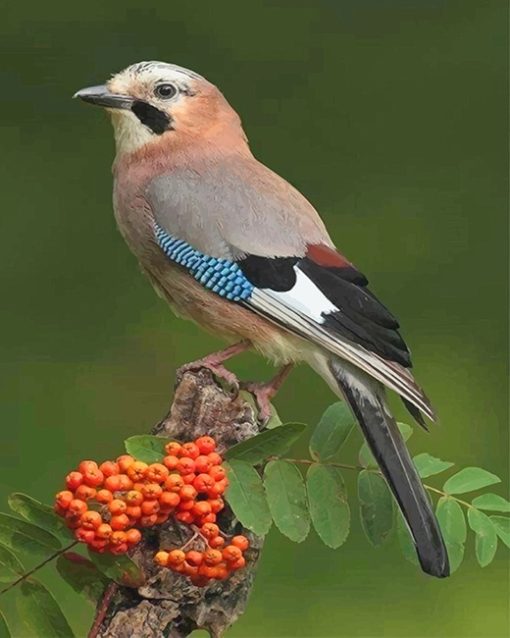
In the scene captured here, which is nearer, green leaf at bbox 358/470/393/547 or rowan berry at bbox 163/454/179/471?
rowan berry at bbox 163/454/179/471

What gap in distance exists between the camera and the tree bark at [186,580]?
6.83 ft

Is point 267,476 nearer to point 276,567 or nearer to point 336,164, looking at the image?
point 276,567

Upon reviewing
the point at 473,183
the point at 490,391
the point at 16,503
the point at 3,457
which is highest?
the point at 16,503

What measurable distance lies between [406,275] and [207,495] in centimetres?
292

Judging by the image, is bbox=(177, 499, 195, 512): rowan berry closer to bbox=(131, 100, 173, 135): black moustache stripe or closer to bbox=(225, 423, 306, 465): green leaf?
bbox=(225, 423, 306, 465): green leaf

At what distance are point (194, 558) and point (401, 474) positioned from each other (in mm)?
341

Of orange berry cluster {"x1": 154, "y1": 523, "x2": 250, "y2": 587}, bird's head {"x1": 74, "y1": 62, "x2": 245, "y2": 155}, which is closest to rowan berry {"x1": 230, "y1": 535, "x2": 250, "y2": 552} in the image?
orange berry cluster {"x1": 154, "y1": 523, "x2": 250, "y2": 587}

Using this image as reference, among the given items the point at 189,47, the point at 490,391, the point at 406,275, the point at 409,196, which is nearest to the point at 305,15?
the point at 189,47

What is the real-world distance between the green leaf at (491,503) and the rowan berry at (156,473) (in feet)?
1.48

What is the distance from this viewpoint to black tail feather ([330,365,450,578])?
216cm

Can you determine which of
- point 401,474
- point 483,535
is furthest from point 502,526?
point 401,474

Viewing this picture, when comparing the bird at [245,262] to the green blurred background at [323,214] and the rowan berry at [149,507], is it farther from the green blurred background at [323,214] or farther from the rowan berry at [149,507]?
the green blurred background at [323,214]

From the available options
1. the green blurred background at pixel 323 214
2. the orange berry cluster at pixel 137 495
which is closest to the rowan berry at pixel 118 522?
the orange berry cluster at pixel 137 495

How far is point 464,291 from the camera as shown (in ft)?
16.0
